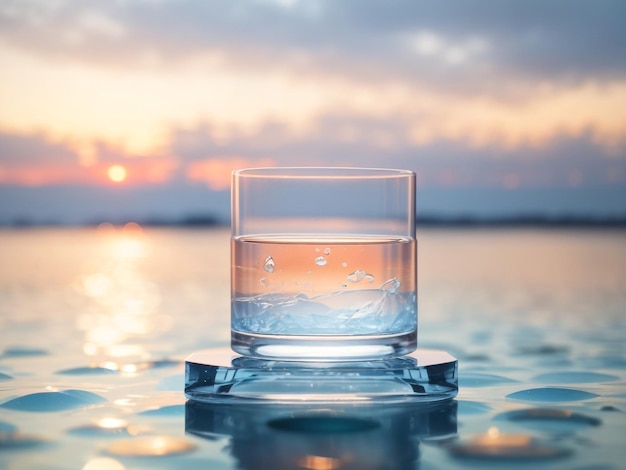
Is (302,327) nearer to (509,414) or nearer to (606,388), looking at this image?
(509,414)

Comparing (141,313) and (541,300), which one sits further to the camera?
(541,300)

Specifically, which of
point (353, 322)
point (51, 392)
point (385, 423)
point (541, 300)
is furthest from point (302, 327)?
point (541, 300)

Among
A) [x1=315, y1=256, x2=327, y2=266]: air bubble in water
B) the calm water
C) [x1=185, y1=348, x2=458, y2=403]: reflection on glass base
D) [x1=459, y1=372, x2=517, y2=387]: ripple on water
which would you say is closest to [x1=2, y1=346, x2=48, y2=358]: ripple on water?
the calm water

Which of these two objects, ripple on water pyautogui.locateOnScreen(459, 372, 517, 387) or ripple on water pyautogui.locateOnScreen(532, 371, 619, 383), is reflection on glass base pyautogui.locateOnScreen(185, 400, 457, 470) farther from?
ripple on water pyautogui.locateOnScreen(532, 371, 619, 383)

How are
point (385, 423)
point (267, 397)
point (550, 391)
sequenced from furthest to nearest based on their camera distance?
point (550, 391) → point (267, 397) → point (385, 423)

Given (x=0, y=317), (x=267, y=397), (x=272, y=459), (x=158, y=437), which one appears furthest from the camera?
(x=0, y=317)

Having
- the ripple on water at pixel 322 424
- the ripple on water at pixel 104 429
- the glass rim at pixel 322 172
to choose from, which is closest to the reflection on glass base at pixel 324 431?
the ripple on water at pixel 322 424
